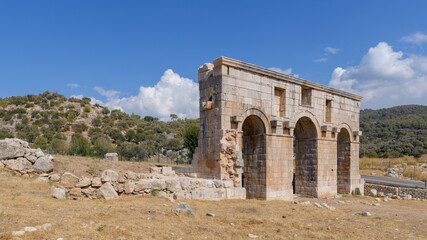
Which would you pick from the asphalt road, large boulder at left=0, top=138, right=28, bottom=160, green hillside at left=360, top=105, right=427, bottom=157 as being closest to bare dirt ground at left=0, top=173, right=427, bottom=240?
large boulder at left=0, top=138, right=28, bottom=160

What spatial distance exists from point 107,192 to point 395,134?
53.7m

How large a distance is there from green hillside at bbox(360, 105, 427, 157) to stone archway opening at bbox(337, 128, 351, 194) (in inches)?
829

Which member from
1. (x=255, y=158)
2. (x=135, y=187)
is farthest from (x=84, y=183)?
(x=255, y=158)

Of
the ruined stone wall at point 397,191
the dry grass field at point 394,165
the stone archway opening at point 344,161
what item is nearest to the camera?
the ruined stone wall at point 397,191

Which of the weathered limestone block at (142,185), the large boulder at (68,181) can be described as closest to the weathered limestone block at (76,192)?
the large boulder at (68,181)

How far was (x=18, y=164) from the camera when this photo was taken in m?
9.05

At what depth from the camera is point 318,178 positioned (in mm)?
14539

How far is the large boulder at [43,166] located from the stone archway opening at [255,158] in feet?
24.1

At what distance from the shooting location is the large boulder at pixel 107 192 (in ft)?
26.5

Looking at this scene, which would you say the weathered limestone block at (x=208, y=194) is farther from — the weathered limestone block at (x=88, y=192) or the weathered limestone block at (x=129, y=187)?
the weathered limestone block at (x=88, y=192)

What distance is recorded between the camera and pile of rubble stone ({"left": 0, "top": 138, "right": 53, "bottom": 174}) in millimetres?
9047

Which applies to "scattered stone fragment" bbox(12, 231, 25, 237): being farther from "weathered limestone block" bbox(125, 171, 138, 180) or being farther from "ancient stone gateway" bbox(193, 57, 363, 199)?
"ancient stone gateway" bbox(193, 57, 363, 199)

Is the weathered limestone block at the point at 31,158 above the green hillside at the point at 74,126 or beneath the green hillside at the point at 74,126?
beneath

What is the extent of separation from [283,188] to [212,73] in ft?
18.3
